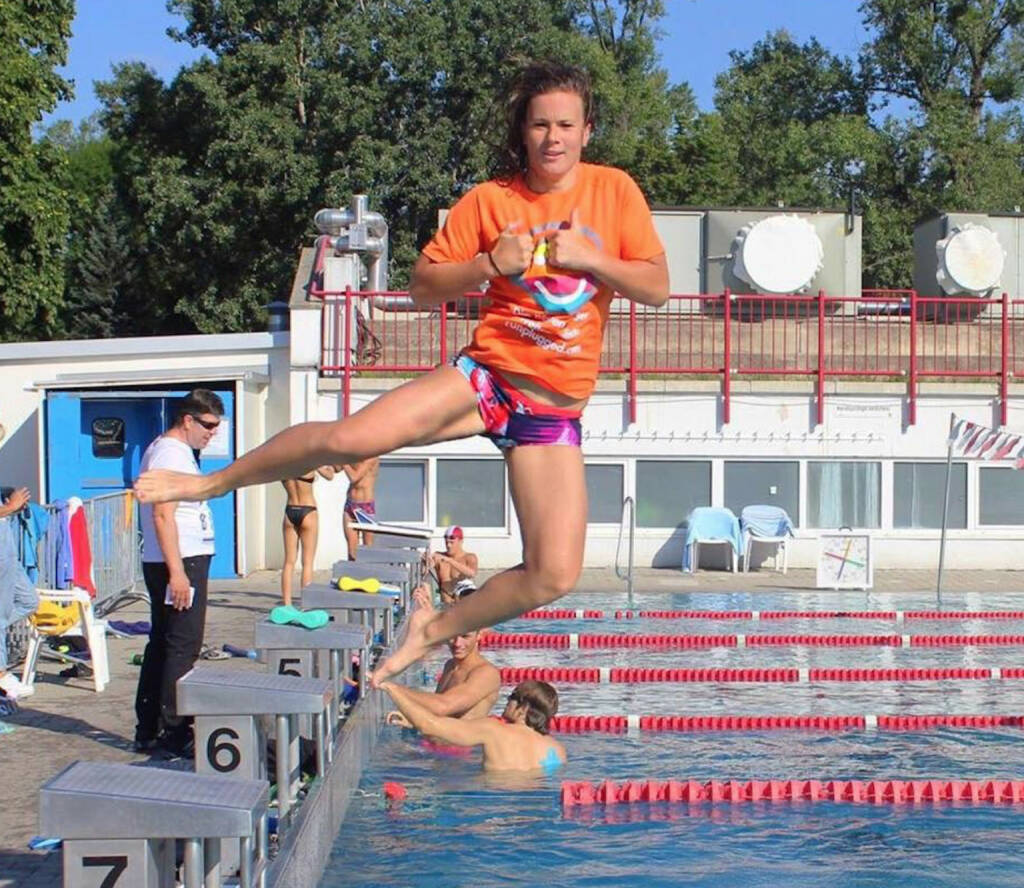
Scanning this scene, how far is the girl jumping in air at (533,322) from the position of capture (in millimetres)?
4734

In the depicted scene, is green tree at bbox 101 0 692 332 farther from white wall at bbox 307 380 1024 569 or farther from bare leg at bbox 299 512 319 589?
bare leg at bbox 299 512 319 589

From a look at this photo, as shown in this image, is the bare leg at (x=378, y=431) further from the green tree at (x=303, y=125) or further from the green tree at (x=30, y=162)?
the green tree at (x=303, y=125)

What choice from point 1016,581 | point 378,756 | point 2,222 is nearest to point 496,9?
point 2,222

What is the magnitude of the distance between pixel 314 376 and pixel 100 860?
1633 centimetres

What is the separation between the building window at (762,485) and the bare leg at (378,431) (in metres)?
16.3

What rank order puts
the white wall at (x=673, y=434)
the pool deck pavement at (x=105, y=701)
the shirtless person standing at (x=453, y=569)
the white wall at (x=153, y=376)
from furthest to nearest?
1. the white wall at (x=673, y=434)
2. the white wall at (x=153, y=376)
3. the shirtless person standing at (x=453, y=569)
4. the pool deck pavement at (x=105, y=701)

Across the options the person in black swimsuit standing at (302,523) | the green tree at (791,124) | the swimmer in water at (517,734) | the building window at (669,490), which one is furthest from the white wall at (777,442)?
the green tree at (791,124)

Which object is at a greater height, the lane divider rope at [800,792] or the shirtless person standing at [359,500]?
the shirtless person standing at [359,500]

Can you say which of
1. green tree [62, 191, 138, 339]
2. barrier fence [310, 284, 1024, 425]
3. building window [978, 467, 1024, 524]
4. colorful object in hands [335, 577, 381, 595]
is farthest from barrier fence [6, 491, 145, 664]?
green tree [62, 191, 138, 339]

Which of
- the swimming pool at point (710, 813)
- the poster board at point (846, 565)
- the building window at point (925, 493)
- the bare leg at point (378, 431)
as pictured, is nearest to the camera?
the bare leg at point (378, 431)

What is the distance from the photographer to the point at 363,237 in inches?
908

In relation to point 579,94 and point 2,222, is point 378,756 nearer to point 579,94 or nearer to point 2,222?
point 579,94

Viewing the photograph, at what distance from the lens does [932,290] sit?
26.9m

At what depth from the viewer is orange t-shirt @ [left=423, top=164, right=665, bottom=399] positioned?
4.79 meters
